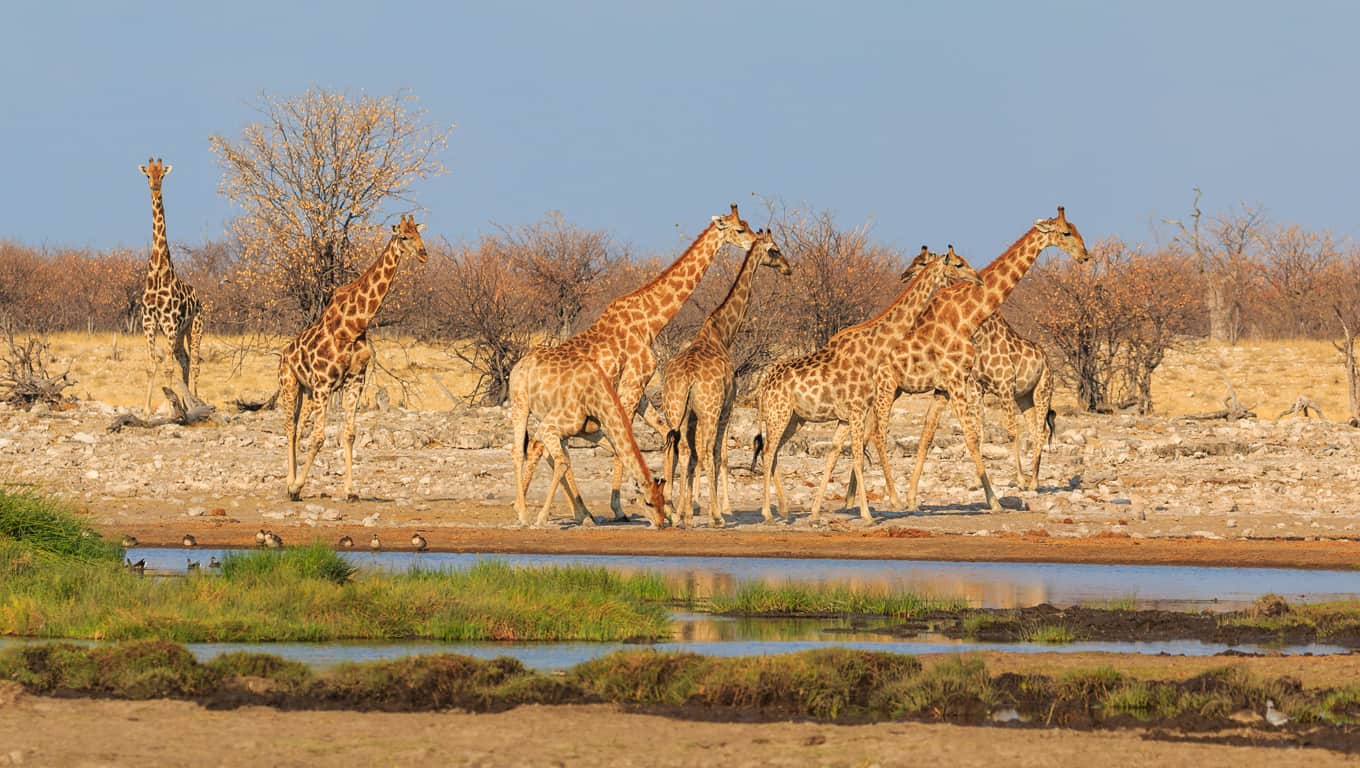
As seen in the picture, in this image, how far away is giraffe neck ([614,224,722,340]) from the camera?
2234 centimetres

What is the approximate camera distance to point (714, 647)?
13.1 meters

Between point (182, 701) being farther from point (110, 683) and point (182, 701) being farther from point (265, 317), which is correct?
point (265, 317)

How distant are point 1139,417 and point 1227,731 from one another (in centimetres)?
2668

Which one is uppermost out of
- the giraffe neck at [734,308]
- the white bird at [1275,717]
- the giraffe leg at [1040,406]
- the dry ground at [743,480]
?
the giraffe neck at [734,308]

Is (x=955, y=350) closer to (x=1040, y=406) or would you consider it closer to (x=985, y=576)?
(x=1040, y=406)

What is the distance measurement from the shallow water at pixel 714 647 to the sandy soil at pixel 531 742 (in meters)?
1.84

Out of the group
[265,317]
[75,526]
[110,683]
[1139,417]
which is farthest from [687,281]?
[265,317]

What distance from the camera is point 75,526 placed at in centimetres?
1681

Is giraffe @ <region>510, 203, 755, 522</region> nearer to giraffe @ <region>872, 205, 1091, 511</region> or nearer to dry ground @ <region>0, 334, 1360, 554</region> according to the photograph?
dry ground @ <region>0, 334, 1360, 554</region>

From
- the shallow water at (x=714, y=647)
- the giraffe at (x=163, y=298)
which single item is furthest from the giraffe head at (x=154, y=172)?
the shallow water at (x=714, y=647)

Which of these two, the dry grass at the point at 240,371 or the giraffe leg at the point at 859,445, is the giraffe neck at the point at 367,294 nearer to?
the giraffe leg at the point at 859,445

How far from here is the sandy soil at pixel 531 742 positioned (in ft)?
29.9

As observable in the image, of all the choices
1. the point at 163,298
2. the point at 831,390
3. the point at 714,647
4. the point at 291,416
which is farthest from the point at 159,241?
the point at 714,647

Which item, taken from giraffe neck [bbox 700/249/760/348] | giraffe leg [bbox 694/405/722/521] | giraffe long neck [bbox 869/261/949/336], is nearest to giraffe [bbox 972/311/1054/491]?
giraffe long neck [bbox 869/261/949/336]
